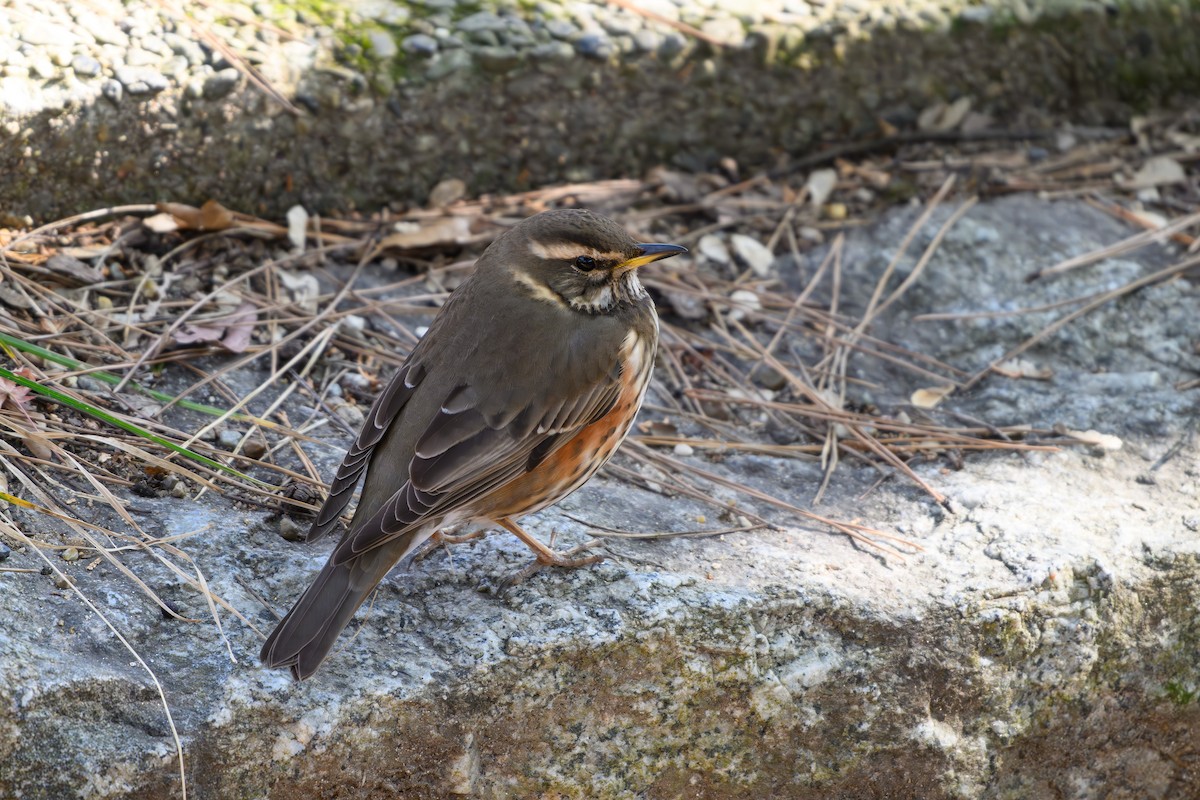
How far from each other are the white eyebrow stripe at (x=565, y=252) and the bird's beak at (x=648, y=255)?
1.2 inches

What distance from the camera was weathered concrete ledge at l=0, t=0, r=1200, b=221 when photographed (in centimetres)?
505

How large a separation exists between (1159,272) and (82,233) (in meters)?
4.85

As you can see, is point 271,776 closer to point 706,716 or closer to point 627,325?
point 706,716

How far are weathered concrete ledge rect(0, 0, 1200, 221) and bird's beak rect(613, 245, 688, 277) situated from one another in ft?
6.58

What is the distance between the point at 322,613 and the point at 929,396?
2.88 metres

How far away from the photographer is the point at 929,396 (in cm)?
518

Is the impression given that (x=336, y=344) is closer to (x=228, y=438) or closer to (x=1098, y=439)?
(x=228, y=438)

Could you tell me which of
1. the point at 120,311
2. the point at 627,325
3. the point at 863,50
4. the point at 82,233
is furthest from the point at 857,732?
the point at 863,50

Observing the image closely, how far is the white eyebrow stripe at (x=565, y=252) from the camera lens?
4227mm

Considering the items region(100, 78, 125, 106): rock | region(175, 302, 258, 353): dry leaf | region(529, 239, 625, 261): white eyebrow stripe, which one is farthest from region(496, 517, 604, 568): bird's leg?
Result: region(100, 78, 125, 106): rock

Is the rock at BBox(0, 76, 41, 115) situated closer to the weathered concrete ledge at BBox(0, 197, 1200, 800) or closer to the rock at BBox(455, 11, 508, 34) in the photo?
the weathered concrete ledge at BBox(0, 197, 1200, 800)

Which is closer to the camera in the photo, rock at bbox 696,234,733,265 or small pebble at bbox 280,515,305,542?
small pebble at bbox 280,515,305,542

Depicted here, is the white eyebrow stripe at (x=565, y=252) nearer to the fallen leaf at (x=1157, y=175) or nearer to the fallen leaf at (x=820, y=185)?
the fallen leaf at (x=820, y=185)

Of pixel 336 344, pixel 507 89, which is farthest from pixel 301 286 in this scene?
pixel 507 89
